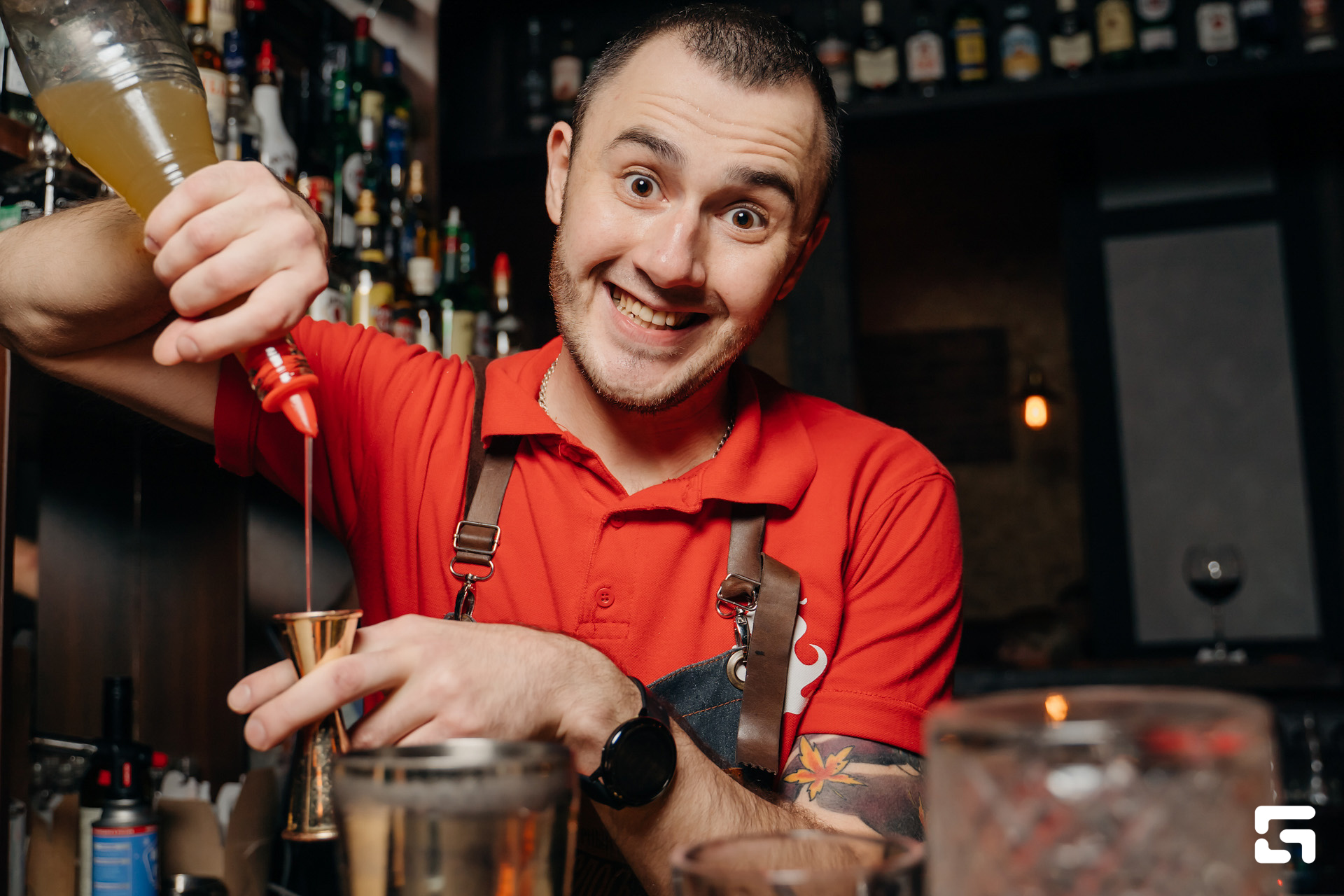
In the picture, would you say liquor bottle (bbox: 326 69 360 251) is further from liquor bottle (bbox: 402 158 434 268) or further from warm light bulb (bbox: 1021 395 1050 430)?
warm light bulb (bbox: 1021 395 1050 430)

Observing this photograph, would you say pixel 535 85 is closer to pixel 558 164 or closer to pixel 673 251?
pixel 558 164

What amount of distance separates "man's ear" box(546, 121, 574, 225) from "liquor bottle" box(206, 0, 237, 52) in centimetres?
70

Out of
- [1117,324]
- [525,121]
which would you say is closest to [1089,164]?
[1117,324]

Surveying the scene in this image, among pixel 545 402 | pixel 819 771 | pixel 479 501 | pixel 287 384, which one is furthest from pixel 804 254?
pixel 287 384

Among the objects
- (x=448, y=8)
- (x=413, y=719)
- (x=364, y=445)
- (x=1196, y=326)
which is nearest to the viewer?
(x=413, y=719)

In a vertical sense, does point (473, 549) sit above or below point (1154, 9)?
below

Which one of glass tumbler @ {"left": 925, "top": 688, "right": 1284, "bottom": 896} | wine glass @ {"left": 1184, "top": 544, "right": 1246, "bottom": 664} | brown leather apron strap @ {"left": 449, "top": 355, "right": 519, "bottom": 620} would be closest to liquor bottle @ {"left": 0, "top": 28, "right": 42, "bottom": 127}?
brown leather apron strap @ {"left": 449, "top": 355, "right": 519, "bottom": 620}

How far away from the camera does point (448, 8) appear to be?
3402 mm

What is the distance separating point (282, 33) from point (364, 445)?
1.22 meters

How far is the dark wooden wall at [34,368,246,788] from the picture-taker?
1.47 m

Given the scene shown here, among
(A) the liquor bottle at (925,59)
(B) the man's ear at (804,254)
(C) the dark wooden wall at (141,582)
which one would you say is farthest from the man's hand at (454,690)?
(A) the liquor bottle at (925,59)

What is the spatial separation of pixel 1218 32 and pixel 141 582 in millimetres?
3150

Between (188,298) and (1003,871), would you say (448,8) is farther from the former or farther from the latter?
(1003,871)

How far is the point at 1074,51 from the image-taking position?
3117 mm
